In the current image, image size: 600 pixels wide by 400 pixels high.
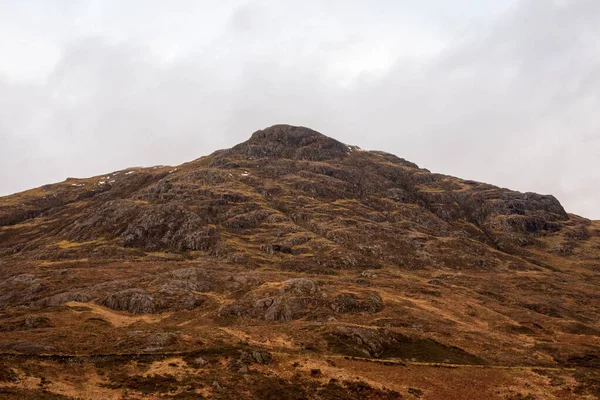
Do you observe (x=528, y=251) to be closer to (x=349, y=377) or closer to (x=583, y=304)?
Answer: (x=583, y=304)

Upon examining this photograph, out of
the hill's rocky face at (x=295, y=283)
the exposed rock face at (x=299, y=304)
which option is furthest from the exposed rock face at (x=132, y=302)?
the exposed rock face at (x=299, y=304)

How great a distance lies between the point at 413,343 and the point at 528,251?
5369 inches

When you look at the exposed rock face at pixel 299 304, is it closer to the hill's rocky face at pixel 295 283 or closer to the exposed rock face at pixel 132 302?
the hill's rocky face at pixel 295 283

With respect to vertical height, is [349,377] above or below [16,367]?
below

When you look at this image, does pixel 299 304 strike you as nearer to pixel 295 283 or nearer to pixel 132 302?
pixel 295 283

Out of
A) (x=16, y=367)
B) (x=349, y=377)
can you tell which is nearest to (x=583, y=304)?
(x=349, y=377)

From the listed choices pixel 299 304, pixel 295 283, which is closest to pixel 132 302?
pixel 299 304

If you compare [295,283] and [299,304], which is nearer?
[299,304]

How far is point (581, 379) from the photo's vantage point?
167 feet

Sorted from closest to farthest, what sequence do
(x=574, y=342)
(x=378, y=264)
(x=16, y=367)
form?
(x=16, y=367)
(x=574, y=342)
(x=378, y=264)

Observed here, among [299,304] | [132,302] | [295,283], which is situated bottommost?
[299,304]

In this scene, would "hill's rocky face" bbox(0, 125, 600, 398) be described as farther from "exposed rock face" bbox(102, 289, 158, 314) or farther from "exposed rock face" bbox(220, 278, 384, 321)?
"exposed rock face" bbox(220, 278, 384, 321)

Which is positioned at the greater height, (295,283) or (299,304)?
(295,283)

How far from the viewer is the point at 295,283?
305ft
